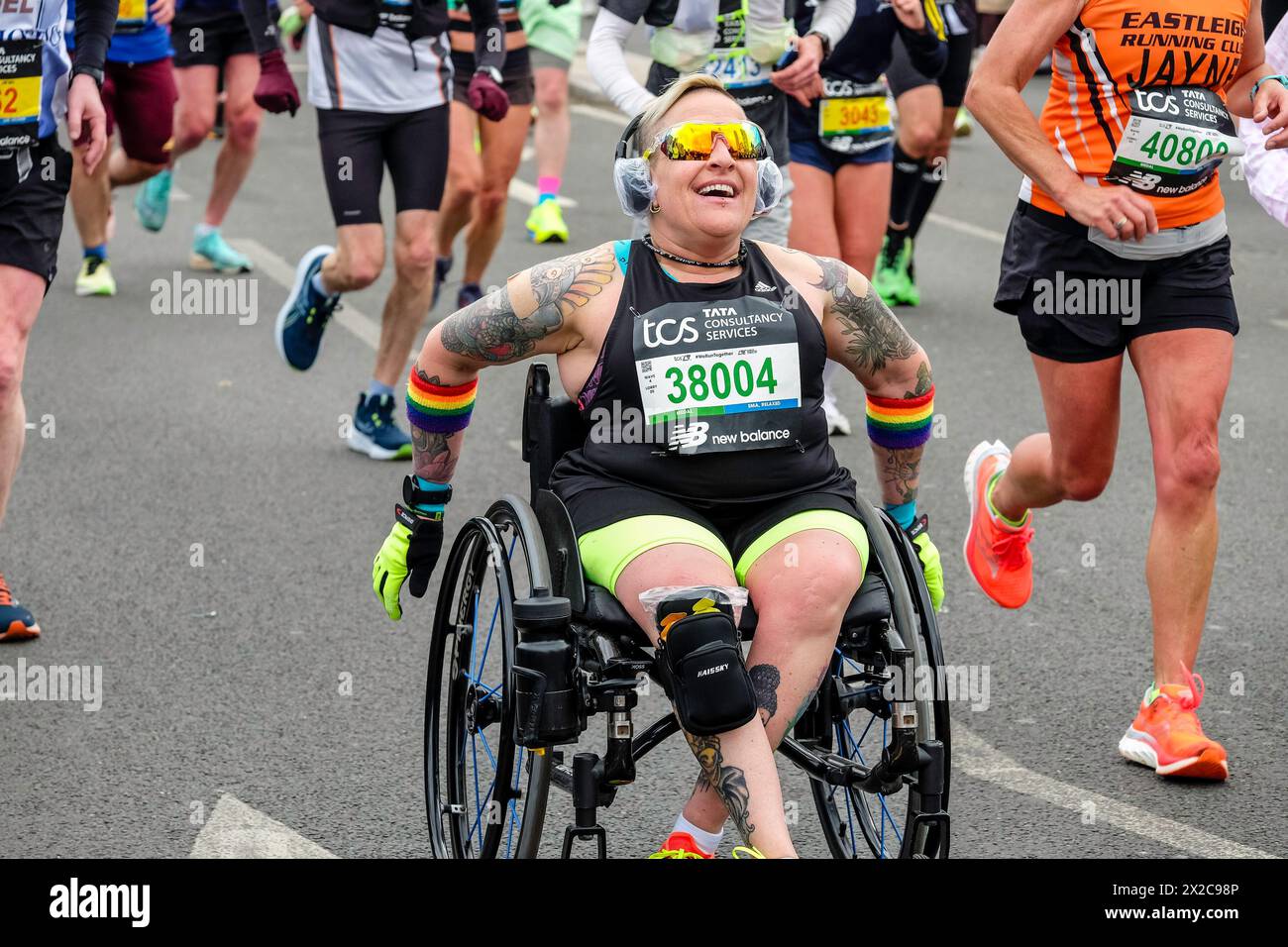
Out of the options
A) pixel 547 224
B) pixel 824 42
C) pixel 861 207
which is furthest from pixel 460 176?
pixel 547 224

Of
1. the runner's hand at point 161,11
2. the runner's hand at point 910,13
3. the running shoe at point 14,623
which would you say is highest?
the runner's hand at point 910,13

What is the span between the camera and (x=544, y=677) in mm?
3236

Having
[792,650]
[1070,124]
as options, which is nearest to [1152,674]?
[1070,124]

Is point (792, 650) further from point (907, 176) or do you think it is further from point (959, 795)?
point (907, 176)

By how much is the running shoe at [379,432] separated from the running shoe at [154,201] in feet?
13.7

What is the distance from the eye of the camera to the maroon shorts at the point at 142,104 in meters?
8.88

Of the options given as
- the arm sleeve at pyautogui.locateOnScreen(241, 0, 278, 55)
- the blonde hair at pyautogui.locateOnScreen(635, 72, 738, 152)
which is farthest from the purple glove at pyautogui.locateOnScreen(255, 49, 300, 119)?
the blonde hair at pyautogui.locateOnScreen(635, 72, 738, 152)

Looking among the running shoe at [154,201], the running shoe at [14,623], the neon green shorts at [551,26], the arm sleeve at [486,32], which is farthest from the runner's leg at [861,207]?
the running shoe at [154,201]

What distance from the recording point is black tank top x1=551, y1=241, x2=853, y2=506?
143 inches

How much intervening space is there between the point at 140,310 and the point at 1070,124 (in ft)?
20.1

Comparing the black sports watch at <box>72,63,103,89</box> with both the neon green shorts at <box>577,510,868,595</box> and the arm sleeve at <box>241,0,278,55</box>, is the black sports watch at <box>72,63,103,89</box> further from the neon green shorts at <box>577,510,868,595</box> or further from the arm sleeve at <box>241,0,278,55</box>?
the neon green shorts at <box>577,510,868,595</box>

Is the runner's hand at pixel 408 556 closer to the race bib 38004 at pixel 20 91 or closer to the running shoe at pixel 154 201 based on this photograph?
the race bib 38004 at pixel 20 91

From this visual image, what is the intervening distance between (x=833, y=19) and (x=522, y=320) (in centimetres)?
350

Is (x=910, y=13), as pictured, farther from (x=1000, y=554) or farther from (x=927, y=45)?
(x=1000, y=554)
